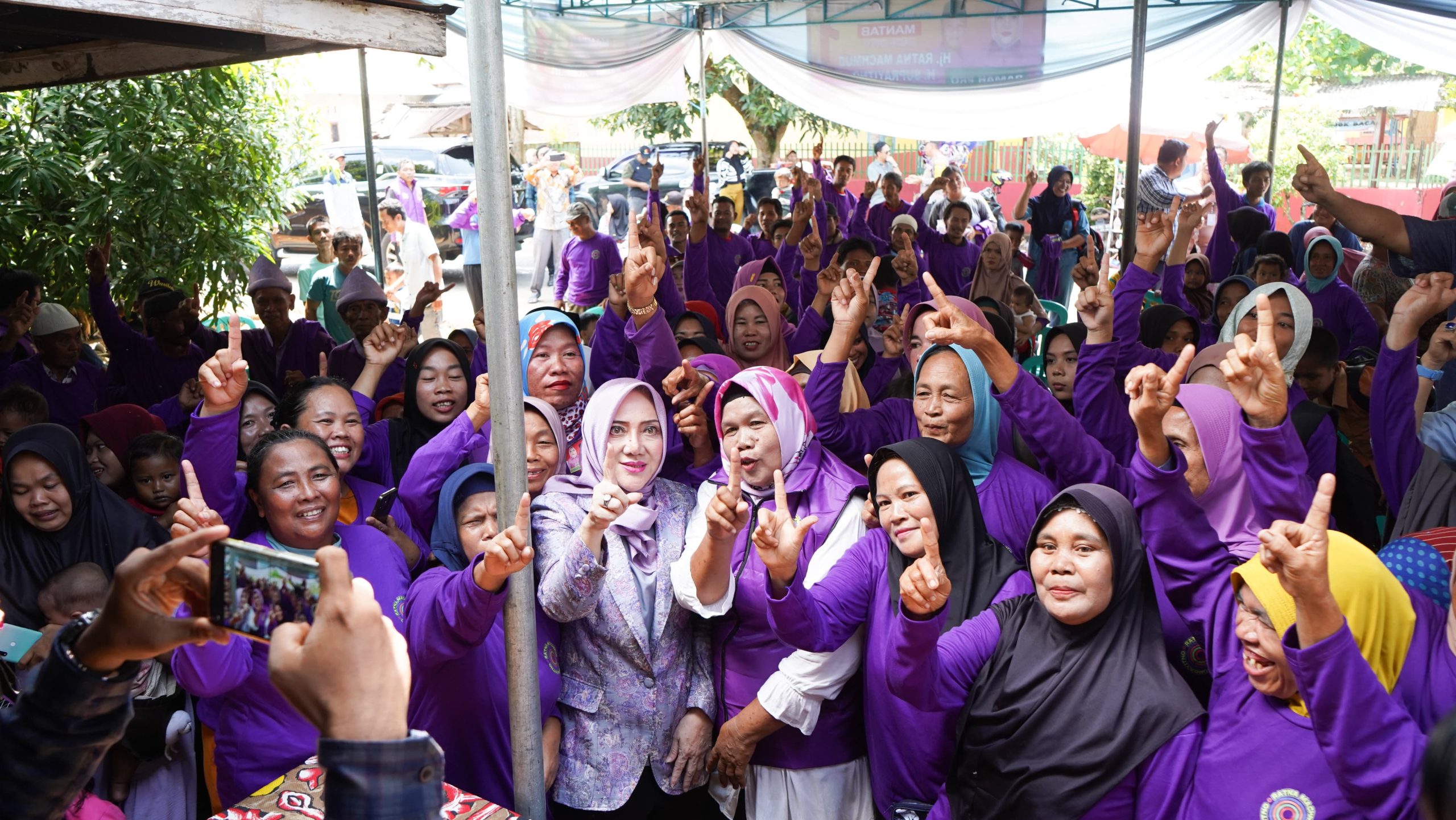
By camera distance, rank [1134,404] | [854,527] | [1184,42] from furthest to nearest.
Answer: [1184,42] < [854,527] < [1134,404]

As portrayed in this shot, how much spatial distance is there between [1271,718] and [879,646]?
74cm

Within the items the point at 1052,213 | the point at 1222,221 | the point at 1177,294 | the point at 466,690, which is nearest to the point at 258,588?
the point at 466,690

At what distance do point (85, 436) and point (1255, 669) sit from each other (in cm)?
328

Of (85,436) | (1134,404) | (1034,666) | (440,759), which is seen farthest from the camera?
(85,436)

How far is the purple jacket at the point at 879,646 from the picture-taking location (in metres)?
2.12

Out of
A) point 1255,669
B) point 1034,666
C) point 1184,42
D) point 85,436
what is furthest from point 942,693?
point 1184,42

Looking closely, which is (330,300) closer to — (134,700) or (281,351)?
(281,351)

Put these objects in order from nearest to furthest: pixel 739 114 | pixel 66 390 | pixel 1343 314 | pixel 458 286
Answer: pixel 66 390 < pixel 1343 314 < pixel 458 286 < pixel 739 114

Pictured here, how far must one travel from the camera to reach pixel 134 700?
7.79 feet

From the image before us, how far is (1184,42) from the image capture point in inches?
310

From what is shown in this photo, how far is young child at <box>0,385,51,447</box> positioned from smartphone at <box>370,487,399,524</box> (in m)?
1.32

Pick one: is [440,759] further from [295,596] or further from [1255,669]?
[1255,669]

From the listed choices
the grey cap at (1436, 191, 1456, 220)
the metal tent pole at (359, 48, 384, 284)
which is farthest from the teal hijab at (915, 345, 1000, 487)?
the metal tent pole at (359, 48, 384, 284)

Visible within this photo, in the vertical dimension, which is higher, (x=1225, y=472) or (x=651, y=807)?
(x=1225, y=472)
